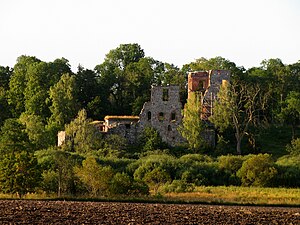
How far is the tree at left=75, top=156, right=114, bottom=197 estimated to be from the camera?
41.0m

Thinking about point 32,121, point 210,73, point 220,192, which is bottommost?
point 220,192

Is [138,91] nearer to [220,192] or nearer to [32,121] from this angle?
[32,121]

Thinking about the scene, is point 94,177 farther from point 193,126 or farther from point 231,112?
point 231,112

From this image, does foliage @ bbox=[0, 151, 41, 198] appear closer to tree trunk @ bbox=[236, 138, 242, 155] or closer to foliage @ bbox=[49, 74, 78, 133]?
tree trunk @ bbox=[236, 138, 242, 155]

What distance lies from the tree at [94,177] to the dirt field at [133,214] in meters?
6.20

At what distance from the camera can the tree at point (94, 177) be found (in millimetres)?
40969

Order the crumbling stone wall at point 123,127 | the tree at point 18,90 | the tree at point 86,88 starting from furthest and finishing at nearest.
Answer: the tree at point 18,90
the tree at point 86,88
the crumbling stone wall at point 123,127

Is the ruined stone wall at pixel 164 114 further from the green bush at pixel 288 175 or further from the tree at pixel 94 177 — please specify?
the tree at pixel 94 177

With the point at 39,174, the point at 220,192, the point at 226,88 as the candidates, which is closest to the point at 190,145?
the point at 226,88

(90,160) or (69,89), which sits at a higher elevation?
(69,89)

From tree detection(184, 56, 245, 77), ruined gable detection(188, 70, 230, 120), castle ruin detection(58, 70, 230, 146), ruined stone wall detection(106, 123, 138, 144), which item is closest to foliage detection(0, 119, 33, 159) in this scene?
castle ruin detection(58, 70, 230, 146)

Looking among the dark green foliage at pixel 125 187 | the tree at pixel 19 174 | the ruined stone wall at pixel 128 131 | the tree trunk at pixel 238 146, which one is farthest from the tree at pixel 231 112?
the tree at pixel 19 174

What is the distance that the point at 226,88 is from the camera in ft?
209

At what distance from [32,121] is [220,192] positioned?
77.2 feet
